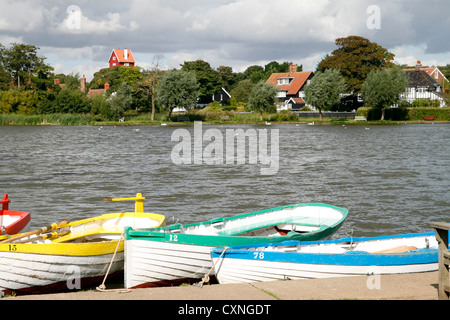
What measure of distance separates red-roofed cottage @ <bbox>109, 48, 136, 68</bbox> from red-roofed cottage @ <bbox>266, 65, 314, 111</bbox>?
51127mm

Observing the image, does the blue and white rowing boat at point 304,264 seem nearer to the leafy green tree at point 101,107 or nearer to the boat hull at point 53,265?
the boat hull at point 53,265

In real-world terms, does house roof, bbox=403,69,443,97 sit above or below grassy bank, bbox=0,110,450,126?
above

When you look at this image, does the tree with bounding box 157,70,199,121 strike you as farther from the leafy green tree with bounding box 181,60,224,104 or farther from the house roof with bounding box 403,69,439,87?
the house roof with bounding box 403,69,439,87

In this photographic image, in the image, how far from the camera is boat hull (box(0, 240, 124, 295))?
31.8 ft

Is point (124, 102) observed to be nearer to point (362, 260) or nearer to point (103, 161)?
point (103, 161)

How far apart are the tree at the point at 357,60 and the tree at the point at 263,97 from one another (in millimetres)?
14278

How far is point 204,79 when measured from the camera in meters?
112

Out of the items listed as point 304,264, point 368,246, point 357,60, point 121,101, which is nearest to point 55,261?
point 304,264

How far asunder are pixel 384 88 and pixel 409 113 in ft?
29.8

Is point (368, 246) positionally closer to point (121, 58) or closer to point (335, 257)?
point (335, 257)

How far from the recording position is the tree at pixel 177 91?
86.1 meters

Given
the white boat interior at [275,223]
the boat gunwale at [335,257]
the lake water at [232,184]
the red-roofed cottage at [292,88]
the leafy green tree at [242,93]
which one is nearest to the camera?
the boat gunwale at [335,257]

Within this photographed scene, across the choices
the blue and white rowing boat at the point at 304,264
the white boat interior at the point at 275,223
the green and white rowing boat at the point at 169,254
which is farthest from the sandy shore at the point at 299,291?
the white boat interior at the point at 275,223

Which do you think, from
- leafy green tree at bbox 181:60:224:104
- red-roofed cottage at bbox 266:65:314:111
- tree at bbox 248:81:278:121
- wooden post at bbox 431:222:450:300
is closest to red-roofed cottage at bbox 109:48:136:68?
leafy green tree at bbox 181:60:224:104
